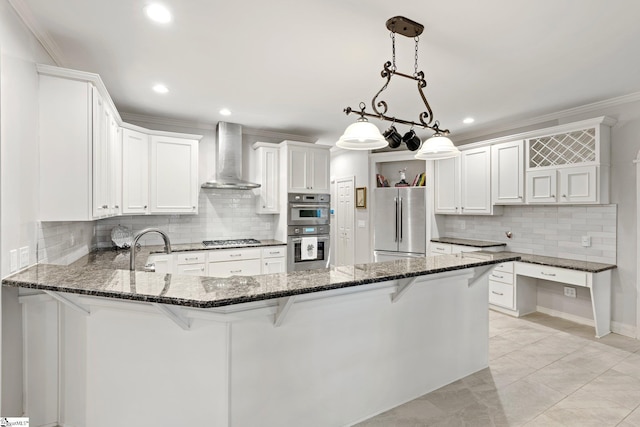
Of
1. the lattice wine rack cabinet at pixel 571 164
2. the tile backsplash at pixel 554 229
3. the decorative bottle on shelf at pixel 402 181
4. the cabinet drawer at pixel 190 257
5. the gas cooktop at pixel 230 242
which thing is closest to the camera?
the lattice wine rack cabinet at pixel 571 164

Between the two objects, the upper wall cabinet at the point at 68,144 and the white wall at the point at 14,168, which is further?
the upper wall cabinet at the point at 68,144

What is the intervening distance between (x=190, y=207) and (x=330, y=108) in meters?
2.25

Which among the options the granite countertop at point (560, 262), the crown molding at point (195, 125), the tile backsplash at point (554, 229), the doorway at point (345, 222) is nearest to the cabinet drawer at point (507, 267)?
the granite countertop at point (560, 262)

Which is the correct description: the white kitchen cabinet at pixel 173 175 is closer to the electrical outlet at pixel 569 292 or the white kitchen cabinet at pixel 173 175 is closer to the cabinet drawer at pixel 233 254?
the cabinet drawer at pixel 233 254

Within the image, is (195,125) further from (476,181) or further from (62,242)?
(476,181)

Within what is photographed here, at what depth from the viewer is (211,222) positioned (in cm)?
485

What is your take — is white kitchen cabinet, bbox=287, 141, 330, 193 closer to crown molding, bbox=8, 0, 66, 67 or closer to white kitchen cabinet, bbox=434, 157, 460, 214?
white kitchen cabinet, bbox=434, 157, 460, 214

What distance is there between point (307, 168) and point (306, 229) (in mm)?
924

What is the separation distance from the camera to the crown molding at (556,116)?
361 cm

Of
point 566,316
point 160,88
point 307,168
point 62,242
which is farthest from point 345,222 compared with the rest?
point 62,242

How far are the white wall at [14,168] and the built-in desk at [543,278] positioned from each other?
4762 millimetres

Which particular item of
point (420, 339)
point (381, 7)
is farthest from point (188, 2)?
point (420, 339)

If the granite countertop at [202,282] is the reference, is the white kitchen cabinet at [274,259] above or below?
below

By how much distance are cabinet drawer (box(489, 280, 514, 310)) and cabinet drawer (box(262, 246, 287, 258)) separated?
2.95 meters
